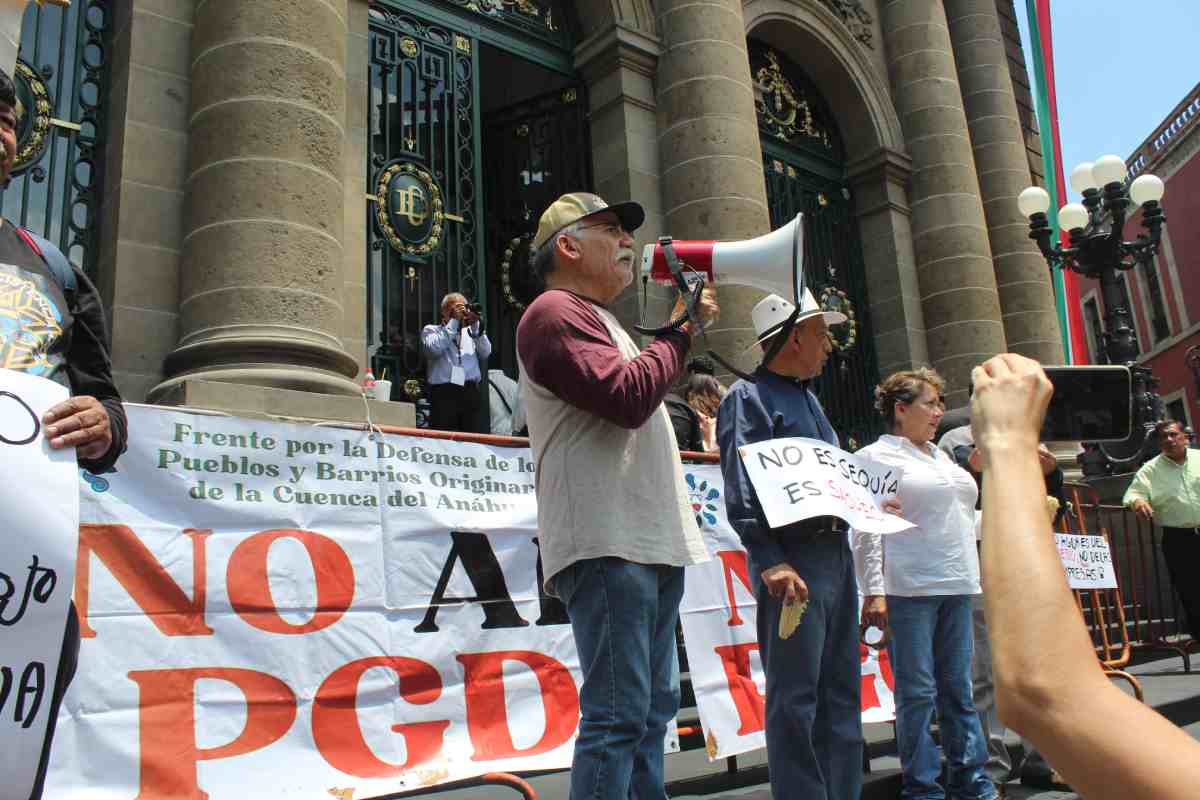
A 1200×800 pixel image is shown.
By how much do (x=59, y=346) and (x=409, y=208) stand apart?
649 cm

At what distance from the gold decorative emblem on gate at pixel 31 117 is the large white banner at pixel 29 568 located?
5555 millimetres

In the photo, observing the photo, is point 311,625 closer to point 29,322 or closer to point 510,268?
point 29,322

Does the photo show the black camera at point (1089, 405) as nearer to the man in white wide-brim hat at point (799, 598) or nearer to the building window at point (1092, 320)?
the man in white wide-brim hat at point (799, 598)

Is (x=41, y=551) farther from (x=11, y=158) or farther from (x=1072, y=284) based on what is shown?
(x=1072, y=284)

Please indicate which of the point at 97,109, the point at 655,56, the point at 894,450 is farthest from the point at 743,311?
the point at 97,109

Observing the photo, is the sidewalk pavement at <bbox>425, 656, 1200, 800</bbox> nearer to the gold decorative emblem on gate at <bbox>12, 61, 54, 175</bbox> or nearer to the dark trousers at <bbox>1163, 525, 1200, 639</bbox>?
the dark trousers at <bbox>1163, 525, 1200, 639</bbox>

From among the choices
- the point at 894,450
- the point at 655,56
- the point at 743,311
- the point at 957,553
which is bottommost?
the point at 957,553

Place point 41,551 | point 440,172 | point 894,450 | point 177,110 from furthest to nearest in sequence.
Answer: point 440,172 < point 177,110 < point 894,450 < point 41,551

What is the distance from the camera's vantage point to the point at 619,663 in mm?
2699

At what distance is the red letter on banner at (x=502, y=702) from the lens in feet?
14.2

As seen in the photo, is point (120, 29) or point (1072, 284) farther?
point (1072, 284)

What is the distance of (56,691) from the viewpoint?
82.2 inches

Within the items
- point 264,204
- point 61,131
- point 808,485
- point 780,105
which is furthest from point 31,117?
point 780,105

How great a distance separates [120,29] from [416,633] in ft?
17.5
